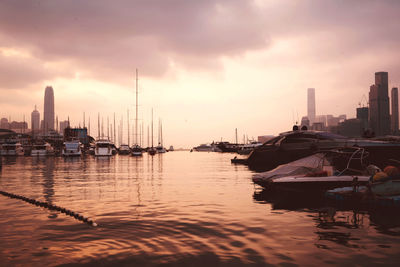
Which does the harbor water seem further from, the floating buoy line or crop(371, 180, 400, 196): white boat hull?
crop(371, 180, 400, 196): white boat hull

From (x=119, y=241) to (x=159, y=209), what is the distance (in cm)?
586

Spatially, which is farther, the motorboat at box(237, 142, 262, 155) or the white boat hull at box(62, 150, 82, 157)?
the motorboat at box(237, 142, 262, 155)

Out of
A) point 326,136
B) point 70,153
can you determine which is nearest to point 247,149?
point 70,153

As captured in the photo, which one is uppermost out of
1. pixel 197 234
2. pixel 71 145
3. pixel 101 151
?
pixel 71 145

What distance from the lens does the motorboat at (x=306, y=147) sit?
92.8 ft

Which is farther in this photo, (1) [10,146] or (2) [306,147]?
(1) [10,146]

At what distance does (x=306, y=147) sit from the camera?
3519cm

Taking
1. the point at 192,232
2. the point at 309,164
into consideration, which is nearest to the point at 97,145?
the point at 309,164

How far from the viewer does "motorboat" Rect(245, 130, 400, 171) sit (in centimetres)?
2830

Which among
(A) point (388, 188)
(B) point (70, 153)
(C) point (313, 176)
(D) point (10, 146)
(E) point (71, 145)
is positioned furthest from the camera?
(D) point (10, 146)

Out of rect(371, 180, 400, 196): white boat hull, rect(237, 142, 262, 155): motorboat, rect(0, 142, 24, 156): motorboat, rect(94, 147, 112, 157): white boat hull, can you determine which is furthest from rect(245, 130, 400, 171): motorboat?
rect(0, 142, 24, 156): motorboat

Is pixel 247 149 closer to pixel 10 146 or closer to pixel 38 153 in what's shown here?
pixel 38 153

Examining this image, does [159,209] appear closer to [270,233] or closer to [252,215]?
[252,215]

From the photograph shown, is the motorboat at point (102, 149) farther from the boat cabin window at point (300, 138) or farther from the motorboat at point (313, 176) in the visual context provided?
the motorboat at point (313, 176)
